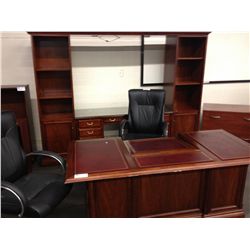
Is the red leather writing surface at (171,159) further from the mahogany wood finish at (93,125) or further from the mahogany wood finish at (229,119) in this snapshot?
the mahogany wood finish at (229,119)

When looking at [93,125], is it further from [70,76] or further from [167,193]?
[167,193]

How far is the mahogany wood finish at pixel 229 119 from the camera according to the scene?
343 centimetres

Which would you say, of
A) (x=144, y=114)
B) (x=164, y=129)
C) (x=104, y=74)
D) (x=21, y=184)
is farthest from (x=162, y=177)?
(x=104, y=74)

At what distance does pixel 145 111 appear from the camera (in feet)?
9.82

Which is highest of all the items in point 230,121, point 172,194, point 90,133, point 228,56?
point 228,56

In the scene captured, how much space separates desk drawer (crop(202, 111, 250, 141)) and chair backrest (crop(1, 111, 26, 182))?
273 centimetres

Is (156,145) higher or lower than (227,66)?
lower

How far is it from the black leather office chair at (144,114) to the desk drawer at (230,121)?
1007mm

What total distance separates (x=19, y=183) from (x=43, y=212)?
0.49 m

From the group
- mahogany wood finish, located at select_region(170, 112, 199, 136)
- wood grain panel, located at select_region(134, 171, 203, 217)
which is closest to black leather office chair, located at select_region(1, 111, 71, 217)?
wood grain panel, located at select_region(134, 171, 203, 217)

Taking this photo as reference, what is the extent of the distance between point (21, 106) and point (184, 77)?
8.16ft

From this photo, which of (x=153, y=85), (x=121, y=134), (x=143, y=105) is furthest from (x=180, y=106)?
(x=121, y=134)

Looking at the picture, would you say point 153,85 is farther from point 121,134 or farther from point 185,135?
point 185,135

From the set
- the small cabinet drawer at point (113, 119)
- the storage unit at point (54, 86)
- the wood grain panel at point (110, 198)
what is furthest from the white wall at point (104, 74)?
the wood grain panel at point (110, 198)
